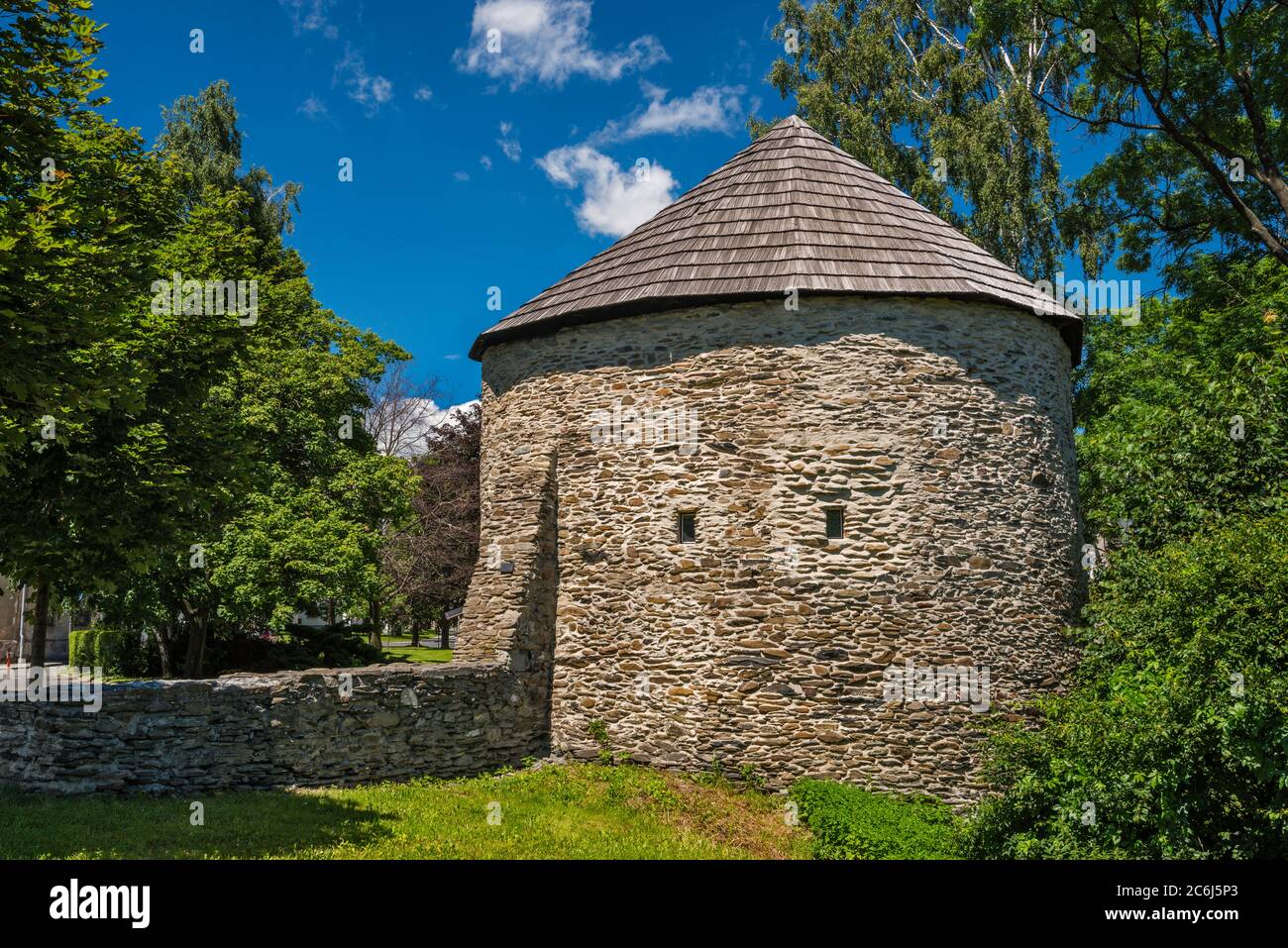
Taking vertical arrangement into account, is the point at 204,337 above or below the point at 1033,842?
above

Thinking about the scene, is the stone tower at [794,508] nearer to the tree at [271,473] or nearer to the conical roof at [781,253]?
the conical roof at [781,253]

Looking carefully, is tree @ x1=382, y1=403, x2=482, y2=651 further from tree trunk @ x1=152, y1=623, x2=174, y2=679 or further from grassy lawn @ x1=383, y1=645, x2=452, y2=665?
tree trunk @ x1=152, y1=623, x2=174, y2=679

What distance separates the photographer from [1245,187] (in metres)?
18.1

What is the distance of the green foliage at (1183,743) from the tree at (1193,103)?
8971 millimetres

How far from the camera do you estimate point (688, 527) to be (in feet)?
37.3

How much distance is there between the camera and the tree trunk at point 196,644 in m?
17.8

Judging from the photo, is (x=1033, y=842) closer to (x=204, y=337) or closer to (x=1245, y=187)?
(x=204, y=337)

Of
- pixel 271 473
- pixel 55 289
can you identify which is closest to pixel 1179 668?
pixel 55 289

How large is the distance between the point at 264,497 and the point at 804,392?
1141 centimetres

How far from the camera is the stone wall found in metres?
10.6

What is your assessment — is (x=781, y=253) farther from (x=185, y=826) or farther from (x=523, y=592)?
(x=185, y=826)

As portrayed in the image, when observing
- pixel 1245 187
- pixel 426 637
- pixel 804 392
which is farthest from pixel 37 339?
pixel 426 637

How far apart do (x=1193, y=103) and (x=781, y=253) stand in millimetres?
10124

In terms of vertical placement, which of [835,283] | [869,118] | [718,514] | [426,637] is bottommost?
[426,637]
